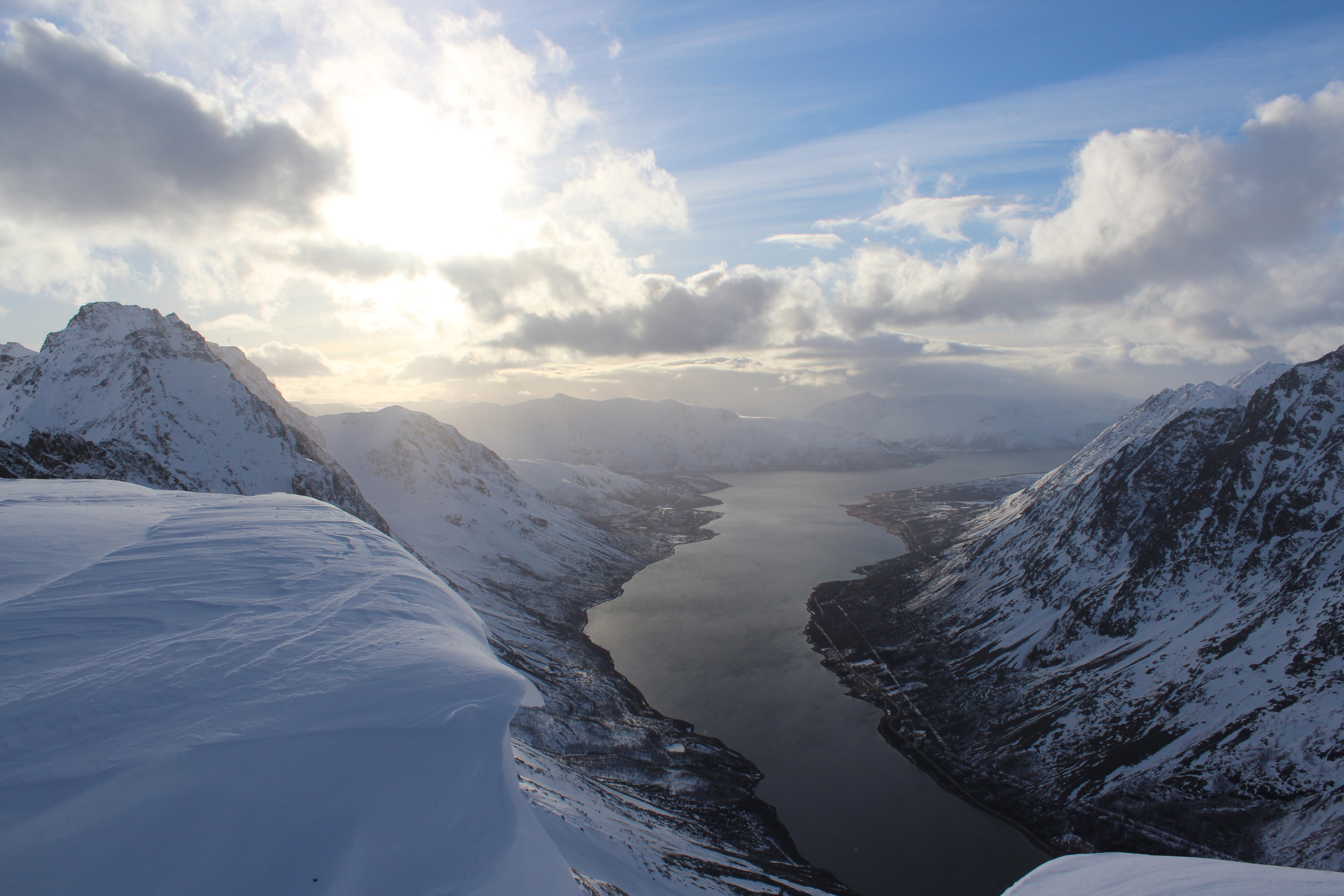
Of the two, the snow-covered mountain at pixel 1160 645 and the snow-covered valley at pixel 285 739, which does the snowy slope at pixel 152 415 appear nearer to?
the snow-covered valley at pixel 285 739

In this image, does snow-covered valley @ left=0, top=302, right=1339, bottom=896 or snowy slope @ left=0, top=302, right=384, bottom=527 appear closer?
snow-covered valley @ left=0, top=302, right=1339, bottom=896

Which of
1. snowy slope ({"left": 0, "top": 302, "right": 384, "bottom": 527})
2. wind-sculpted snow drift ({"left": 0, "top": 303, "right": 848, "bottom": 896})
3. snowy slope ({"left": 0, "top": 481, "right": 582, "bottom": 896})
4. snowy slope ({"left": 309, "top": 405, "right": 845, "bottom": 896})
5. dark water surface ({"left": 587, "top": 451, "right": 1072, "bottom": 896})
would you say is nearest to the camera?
snowy slope ({"left": 0, "top": 481, "right": 582, "bottom": 896})

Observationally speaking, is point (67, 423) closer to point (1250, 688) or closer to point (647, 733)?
point (647, 733)

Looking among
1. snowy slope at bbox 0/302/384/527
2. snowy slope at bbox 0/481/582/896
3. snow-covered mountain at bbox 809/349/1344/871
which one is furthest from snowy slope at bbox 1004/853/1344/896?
snowy slope at bbox 0/302/384/527

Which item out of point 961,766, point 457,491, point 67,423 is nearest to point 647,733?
point 961,766

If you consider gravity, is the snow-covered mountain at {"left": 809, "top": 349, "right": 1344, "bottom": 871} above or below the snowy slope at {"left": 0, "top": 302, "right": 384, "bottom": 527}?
below

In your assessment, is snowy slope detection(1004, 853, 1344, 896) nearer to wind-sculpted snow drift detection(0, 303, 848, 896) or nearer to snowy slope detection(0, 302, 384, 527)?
wind-sculpted snow drift detection(0, 303, 848, 896)

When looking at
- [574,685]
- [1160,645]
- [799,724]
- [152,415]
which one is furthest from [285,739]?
[152,415]

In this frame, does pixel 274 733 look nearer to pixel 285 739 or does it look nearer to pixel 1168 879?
pixel 285 739
